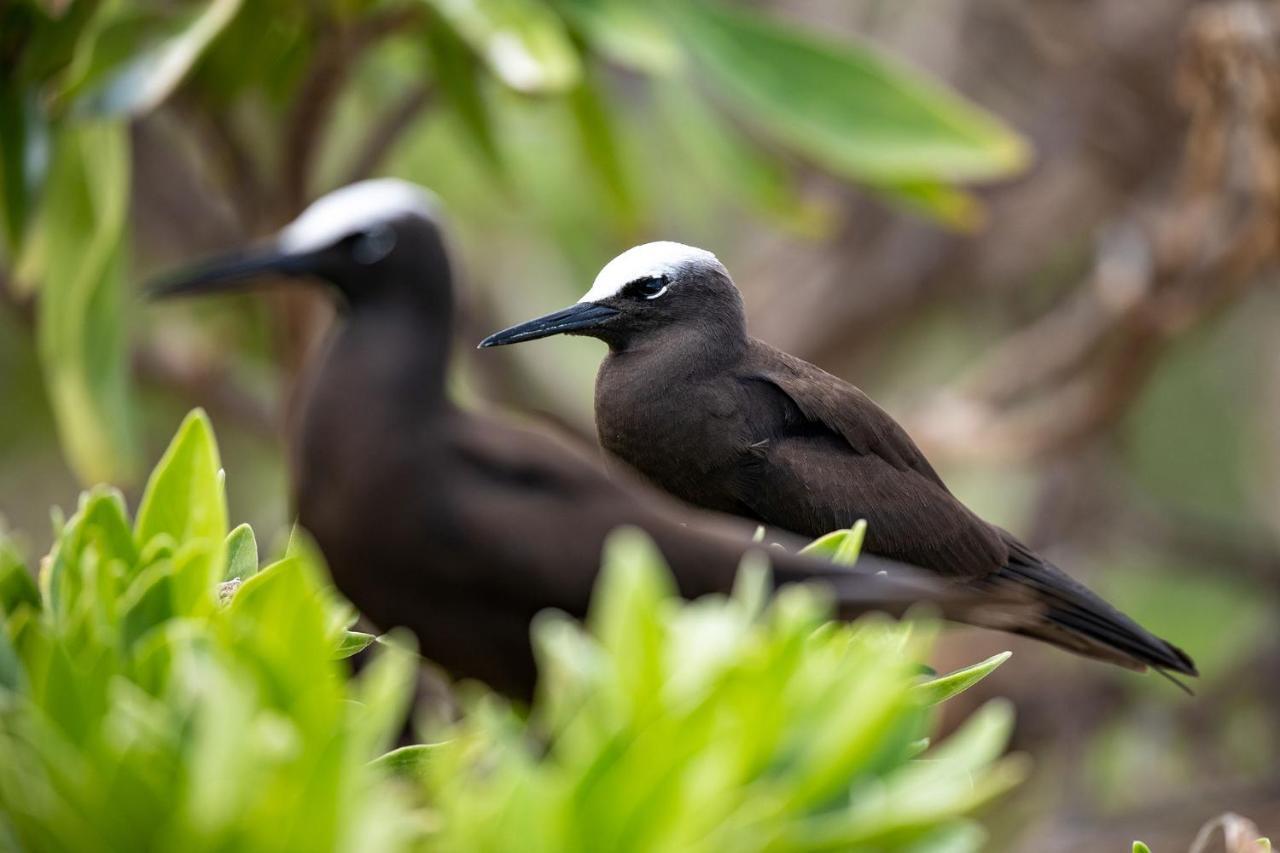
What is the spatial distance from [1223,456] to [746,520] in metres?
8.38

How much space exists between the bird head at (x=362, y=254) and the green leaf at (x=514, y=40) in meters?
1.30

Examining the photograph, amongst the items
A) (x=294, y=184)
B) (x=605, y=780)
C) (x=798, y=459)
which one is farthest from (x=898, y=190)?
(x=605, y=780)

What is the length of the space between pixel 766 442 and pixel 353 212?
648 millimetres

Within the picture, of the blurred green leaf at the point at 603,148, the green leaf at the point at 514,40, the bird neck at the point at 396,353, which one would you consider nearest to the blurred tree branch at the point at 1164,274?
the blurred green leaf at the point at 603,148

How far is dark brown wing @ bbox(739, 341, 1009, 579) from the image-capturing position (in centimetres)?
190

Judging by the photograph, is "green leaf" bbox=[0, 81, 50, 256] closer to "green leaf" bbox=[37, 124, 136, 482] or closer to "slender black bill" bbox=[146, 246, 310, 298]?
"green leaf" bbox=[37, 124, 136, 482]

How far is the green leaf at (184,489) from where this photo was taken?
53.4 inches

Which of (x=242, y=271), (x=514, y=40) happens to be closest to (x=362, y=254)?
(x=242, y=271)

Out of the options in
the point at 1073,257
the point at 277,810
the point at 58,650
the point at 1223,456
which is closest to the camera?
the point at 277,810

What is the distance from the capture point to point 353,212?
7.15 ft

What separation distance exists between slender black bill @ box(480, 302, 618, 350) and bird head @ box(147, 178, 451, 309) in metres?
0.18

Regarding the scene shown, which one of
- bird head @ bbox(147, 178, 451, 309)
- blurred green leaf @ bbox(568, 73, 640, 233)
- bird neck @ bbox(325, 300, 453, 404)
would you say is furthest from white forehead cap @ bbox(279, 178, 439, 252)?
blurred green leaf @ bbox(568, 73, 640, 233)

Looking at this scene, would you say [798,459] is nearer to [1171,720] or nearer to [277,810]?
[277,810]

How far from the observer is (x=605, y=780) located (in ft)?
3.34
